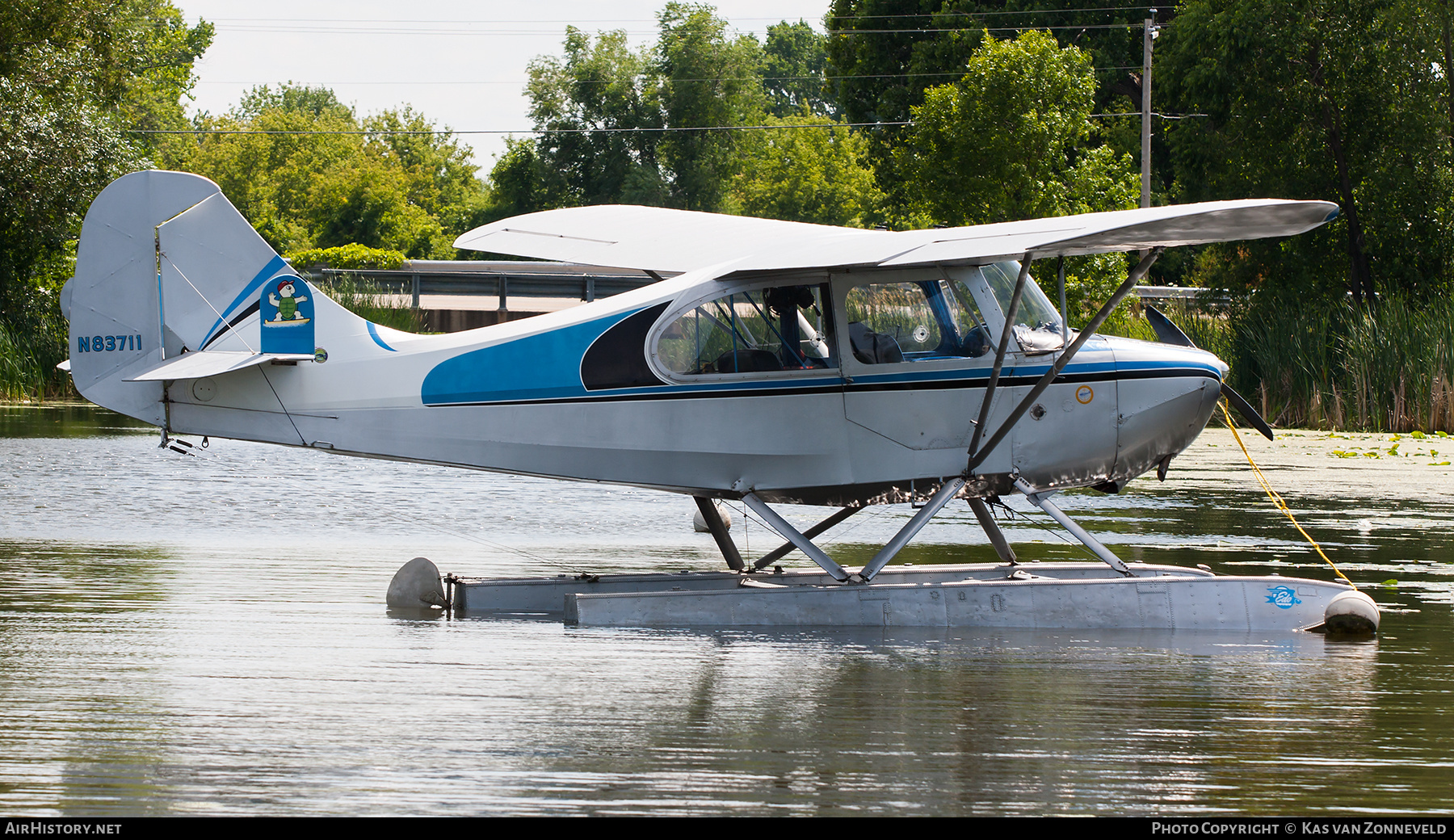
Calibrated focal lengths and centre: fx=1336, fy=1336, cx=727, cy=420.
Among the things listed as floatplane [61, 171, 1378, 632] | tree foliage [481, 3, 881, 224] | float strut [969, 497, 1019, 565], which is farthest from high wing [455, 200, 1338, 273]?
tree foliage [481, 3, 881, 224]

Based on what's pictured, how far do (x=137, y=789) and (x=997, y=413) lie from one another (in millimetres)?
4972

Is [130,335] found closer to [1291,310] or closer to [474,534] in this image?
[474,534]

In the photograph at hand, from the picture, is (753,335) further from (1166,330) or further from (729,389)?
(1166,330)

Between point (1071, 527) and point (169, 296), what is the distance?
5109 mm

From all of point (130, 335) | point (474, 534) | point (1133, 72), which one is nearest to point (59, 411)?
point (474, 534)

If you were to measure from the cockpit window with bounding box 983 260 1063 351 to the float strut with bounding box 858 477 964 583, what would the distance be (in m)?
0.92

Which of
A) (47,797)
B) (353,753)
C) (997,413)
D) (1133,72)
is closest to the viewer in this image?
(47,797)

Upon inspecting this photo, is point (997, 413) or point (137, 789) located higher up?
point (997, 413)

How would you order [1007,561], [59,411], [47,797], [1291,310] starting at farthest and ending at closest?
[1291,310] < [59,411] < [1007,561] < [47,797]

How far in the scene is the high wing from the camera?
22.1 ft

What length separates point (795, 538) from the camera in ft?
24.6

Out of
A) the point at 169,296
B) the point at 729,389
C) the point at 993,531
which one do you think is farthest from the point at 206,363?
the point at 993,531

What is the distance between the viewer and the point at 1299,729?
535 cm

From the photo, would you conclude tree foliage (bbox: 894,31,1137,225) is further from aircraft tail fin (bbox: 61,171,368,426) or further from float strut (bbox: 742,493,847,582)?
aircraft tail fin (bbox: 61,171,368,426)
